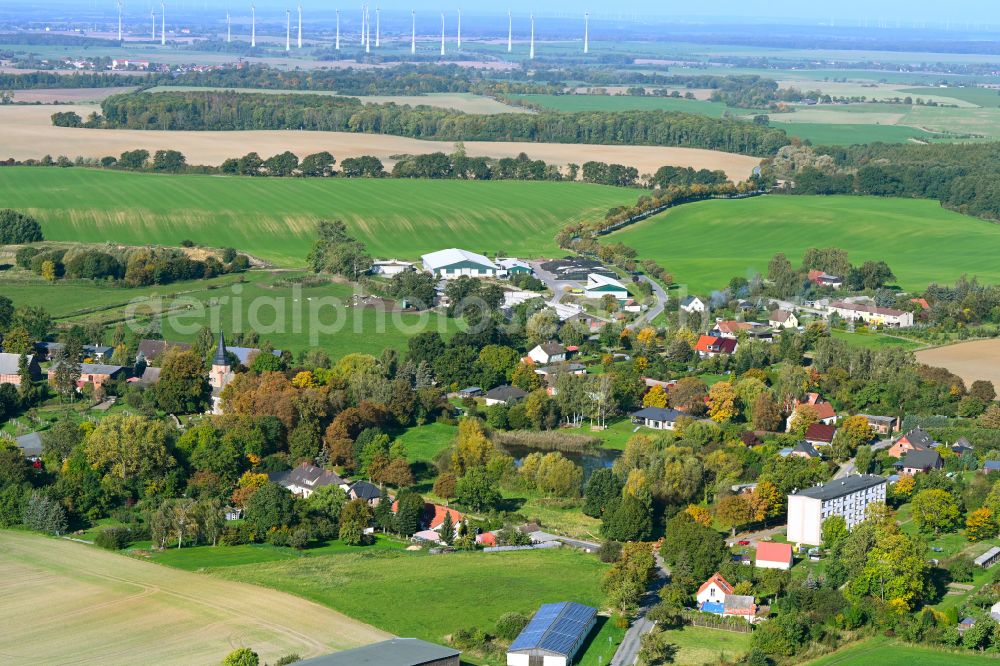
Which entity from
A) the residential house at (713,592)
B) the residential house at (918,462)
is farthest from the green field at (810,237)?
the residential house at (713,592)

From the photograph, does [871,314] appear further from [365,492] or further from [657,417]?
[365,492]

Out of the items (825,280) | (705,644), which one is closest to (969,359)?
(825,280)

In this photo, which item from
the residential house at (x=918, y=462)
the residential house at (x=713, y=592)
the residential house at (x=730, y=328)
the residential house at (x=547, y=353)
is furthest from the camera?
the residential house at (x=730, y=328)

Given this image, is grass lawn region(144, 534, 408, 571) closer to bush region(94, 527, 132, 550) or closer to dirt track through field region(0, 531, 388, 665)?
dirt track through field region(0, 531, 388, 665)

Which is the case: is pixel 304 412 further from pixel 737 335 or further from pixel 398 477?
pixel 737 335

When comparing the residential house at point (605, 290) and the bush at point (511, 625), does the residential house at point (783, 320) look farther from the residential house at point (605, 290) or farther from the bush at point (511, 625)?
the bush at point (511, 625)

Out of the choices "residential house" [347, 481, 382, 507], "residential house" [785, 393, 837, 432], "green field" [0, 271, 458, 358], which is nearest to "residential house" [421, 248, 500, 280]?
"green field" [0, 271, 458, 358]

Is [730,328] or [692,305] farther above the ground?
[692,305]

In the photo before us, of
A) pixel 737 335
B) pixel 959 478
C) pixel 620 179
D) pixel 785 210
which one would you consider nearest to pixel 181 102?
pixel 620 179
